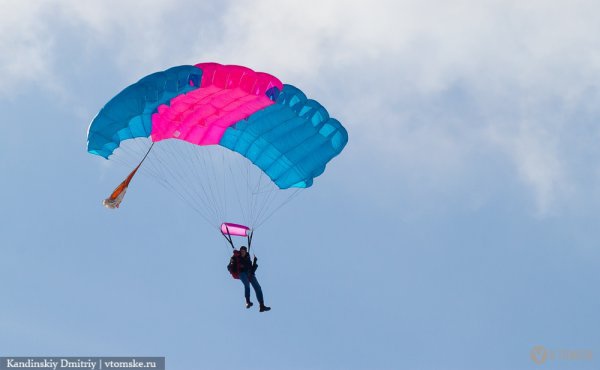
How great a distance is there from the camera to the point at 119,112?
105 feet

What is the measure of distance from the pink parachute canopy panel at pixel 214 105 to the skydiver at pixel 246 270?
9.83 feet

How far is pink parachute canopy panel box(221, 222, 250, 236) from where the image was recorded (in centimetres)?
3306

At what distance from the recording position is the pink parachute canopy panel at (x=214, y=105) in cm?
3272

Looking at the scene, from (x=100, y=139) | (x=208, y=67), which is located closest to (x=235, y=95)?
(x=208, y=67)

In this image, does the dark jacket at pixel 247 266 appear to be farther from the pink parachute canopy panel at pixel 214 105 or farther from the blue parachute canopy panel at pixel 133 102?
the blue parachute canopy panel at pixel 133 102

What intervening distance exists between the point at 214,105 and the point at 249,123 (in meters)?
0.90

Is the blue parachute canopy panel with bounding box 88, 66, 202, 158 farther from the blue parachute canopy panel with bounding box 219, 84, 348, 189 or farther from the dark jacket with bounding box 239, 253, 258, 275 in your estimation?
the dark jacket with bounding box 239, 253, 258, 275

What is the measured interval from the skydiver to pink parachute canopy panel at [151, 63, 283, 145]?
118 inches

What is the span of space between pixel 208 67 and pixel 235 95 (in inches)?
37.2

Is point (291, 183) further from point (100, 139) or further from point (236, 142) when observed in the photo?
point (100, 139)

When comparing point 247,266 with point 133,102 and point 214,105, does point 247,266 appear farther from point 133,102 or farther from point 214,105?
point 133,102

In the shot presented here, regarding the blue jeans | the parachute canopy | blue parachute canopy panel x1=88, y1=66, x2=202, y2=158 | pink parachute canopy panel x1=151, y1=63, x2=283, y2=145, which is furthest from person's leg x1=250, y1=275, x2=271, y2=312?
blue parachute canopy panel x1=88, y1=66, x2=202, y2=158

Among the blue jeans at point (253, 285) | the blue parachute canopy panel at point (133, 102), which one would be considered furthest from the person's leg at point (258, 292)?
the blue parachute canopy panel at point (133, 102)

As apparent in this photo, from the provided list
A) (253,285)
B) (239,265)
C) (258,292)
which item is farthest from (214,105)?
(258,292)
